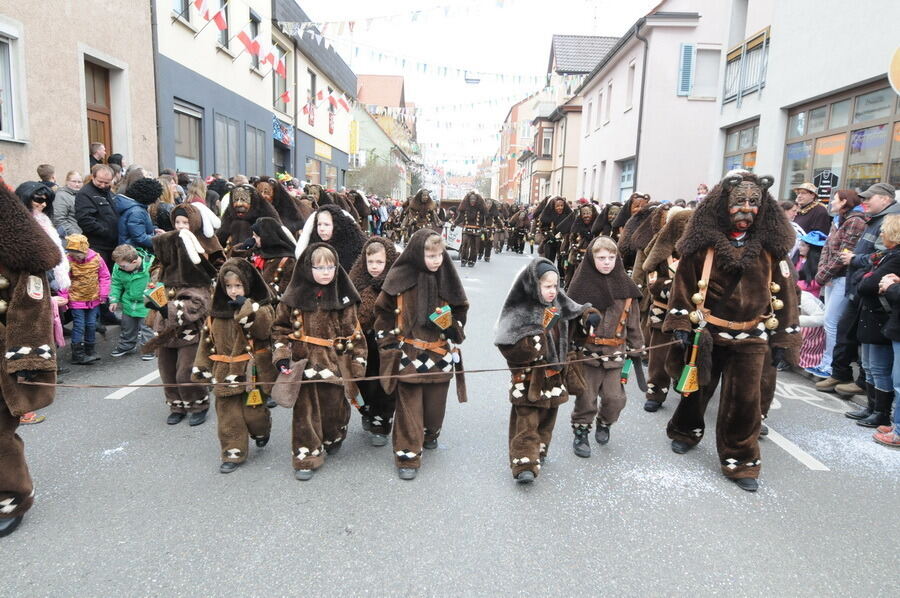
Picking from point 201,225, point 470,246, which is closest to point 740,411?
point 201,225

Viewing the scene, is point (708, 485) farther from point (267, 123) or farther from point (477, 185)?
point (477, 185)

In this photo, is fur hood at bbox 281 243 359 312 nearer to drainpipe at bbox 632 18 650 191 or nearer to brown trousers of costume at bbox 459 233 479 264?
brown trousers of costume at bbox 459 233 479 264

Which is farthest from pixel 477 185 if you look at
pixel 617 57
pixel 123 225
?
pixel 123 225

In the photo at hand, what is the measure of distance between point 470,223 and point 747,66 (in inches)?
307

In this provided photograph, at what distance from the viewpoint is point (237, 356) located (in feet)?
14.0

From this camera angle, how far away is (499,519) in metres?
3.58

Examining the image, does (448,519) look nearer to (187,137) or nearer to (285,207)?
(285,207)

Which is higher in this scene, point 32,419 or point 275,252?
point 275,252

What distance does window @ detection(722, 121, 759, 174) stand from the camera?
14156 mm

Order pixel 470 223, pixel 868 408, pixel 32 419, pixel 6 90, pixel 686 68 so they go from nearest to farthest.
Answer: pixel 32 419 → pixel 868 408 → pixel 6 90 → pixel 470 223 → pixel 686 68

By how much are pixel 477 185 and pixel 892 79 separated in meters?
97.1

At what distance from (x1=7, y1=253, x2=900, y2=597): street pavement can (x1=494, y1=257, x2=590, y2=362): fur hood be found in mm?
970

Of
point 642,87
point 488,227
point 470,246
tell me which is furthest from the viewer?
point 642,87

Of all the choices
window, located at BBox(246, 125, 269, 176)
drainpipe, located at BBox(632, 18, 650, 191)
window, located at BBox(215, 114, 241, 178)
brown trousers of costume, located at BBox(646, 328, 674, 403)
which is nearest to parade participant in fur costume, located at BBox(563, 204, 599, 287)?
brown trousers of costume, located at BBox(646, 328, 674, 403)
